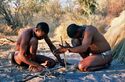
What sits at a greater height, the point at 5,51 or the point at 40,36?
the point at 40,36

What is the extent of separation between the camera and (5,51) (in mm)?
15266

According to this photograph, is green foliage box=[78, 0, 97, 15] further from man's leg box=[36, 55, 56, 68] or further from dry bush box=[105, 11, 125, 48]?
man's leg box=[36, 55, 56, 68]

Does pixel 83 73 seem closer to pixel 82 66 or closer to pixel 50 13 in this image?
pixel 82 66

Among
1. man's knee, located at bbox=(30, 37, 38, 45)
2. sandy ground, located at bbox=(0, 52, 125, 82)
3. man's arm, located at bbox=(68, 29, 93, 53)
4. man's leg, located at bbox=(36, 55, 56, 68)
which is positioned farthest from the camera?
man's leg, located at bbox=(36, 55, 56, 68)

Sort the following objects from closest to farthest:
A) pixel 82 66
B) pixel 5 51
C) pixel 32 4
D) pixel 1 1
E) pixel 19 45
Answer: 1. pixel 82 66
2. pixel 19 45
3. pixel 5 51
4. pixel 1 1
5. pixel 32 4

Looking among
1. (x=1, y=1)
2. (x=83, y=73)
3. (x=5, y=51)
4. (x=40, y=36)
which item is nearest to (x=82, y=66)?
(x=83, y=73)

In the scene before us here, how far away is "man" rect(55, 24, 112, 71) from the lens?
8.59m

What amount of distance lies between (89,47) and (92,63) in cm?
37

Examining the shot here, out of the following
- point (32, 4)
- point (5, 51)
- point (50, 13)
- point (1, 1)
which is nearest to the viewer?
point (5, 51)

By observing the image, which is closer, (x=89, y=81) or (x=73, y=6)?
(x=89, y=81)

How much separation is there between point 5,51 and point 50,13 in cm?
1545

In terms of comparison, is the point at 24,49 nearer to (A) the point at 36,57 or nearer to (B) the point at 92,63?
(A) the point at 36,57

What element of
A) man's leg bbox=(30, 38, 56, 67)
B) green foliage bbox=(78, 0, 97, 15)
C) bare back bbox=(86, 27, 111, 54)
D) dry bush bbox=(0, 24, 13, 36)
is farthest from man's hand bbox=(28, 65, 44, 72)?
green foliage bbox=(78, 0, 97, 15)

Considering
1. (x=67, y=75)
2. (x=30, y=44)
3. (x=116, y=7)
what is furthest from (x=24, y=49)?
(x=116, y=7)
